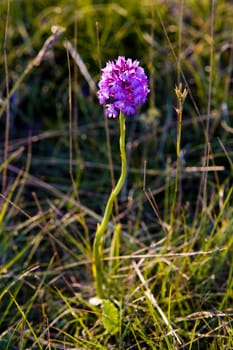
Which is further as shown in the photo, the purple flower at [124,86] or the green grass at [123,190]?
the green grass at [123,190]

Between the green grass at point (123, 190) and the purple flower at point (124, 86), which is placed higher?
the purple flower at point (124, 86)

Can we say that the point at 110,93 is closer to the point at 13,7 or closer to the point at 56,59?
the point at 56,59

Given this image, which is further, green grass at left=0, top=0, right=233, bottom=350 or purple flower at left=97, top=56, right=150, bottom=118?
green grass at left=0, top=0, right=233, bottom=350

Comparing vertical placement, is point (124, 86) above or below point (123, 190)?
above

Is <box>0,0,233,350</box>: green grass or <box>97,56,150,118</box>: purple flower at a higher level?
<box>97,56,150,118</box>: purple flower

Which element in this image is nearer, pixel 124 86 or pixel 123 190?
pixel 124 86
